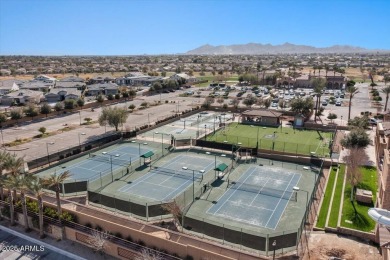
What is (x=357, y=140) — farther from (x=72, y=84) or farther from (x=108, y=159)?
(x=72, y=84)

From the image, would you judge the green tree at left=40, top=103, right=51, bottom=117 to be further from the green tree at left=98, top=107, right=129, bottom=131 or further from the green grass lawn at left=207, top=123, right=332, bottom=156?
the green grass lawn at left=207, top=123, right=332, bottom=156

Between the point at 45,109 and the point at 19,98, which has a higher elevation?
the point at 19,98

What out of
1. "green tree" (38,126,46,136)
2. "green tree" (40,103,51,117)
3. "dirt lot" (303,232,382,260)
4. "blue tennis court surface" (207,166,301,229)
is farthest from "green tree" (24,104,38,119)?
"dirt lot" (303,232,382,260)

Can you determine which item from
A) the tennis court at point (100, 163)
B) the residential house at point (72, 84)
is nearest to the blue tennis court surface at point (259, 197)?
the tennis court at point (100, 163)

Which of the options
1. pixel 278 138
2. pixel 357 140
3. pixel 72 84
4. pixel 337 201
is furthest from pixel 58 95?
pixel 337 201

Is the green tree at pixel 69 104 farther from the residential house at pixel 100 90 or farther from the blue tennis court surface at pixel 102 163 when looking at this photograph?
the blue tennis court surface at pixel 102 163

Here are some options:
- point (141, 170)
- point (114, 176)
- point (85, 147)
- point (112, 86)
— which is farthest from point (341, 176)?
point (112, 86)
